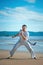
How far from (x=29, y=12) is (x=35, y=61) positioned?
2.61m

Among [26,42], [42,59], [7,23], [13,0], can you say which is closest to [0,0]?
[13,0]

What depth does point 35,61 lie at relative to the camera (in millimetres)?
3725

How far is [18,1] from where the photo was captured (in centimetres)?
557

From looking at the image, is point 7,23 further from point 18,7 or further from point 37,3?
point 37,3

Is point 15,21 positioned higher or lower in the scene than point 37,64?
higher

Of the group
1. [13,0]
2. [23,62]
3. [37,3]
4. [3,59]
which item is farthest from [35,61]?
[37,3]

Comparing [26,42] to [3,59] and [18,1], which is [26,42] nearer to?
[3,59]

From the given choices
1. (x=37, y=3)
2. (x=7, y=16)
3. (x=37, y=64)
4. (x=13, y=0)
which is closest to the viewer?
(x=37, y=64)

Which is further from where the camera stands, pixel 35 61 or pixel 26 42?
pixel 26 42

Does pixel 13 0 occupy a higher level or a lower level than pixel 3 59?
higher

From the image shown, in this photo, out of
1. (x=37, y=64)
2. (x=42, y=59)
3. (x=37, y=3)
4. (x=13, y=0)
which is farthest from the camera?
(x=37, y=3)

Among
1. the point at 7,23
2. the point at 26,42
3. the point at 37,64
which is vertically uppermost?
the point at 7,23

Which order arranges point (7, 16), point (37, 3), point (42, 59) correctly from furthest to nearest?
point (7, 16), point (37, 3), point (42, 59)

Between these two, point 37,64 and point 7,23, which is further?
point 7,23
